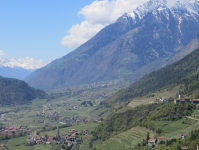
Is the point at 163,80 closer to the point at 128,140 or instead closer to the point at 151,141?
the point at 128,140

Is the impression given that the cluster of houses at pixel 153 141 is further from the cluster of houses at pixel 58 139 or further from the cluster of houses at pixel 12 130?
the cluster of houses at pixel 12 130

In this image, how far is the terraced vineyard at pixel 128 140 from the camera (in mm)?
70562

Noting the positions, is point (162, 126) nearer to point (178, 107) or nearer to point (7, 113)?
point (178, 107)

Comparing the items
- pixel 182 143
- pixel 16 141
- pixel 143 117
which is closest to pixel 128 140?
pixel 143 117

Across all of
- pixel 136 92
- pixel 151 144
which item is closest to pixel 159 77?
pixel 136 92

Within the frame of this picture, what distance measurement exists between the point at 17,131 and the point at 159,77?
96.3m

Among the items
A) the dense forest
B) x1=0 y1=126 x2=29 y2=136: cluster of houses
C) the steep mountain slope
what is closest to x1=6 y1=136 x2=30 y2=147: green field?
x1=0 y1=126 x2=29 y2=136: cluster of houses

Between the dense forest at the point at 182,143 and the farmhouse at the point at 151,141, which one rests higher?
the dense forest at the point at 182,143

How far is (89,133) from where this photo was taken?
104 meters

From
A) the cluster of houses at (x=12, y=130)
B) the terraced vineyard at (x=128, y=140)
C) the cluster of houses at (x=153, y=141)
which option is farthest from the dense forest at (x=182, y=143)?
the cluster of houses at (x=12, y=130)

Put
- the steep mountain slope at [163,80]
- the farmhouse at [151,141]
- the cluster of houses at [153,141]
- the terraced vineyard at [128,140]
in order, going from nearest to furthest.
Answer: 1. the cluster of houses at [153,141]
2. the farmhouse at [151,141]
3. the terraced vineyard at [128,140]
4. the steep mountain slope at [163,80]

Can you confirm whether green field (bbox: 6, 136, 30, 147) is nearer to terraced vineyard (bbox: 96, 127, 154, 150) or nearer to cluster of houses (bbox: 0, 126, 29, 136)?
cluster of houses (bbox: 0, 126, 29, 136)

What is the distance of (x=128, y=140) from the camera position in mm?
74562

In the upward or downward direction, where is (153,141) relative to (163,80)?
downward
